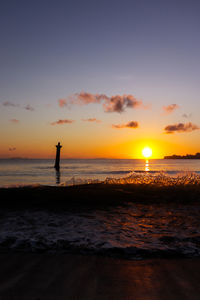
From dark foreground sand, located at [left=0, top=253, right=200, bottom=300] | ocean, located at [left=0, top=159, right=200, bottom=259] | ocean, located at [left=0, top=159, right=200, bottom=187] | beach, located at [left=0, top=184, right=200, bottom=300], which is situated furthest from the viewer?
ocean, located at [left=0, top=159, right=200, bottom=187]

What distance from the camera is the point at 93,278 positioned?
3250mm

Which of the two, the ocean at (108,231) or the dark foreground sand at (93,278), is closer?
the dark foreground sand at (93,278)

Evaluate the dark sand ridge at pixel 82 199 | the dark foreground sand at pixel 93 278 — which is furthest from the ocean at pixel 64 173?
the dark foreground sand at pixel 93 278

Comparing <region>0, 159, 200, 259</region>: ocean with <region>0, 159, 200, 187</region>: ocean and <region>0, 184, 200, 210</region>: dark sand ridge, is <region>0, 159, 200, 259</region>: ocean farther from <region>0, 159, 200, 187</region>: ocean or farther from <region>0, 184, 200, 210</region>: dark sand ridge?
<region>0, 159, 200, 187</region>: ocean

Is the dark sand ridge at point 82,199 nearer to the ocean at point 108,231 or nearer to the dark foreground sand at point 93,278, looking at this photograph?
the ocean at point 108,231

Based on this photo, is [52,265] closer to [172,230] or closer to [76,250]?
[76,250]

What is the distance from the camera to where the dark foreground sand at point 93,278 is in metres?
2.84

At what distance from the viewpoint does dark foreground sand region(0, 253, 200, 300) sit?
2842mm

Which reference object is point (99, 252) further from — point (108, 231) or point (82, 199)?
point (82, 199)

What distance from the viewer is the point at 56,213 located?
25.1ft

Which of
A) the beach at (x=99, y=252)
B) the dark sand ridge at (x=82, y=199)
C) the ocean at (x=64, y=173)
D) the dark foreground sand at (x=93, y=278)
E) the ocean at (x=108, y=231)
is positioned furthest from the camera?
the ocean at (x=64, y=173)

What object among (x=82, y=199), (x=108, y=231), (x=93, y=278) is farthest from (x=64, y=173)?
(x=93, y=278)

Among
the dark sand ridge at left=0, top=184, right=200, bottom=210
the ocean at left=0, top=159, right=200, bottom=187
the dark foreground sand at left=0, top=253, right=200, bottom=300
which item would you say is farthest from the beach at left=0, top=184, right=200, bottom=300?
the ocean at left=0, top=159, right=200, bottom=187

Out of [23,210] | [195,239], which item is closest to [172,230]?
[195,239]
